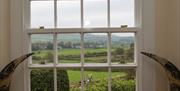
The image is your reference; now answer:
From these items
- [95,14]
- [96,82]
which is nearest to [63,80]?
[96,82]

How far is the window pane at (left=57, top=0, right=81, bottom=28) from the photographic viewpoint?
2.38 m

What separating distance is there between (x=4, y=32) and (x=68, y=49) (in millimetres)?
562

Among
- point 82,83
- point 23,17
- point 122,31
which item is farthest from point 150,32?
point 23,17

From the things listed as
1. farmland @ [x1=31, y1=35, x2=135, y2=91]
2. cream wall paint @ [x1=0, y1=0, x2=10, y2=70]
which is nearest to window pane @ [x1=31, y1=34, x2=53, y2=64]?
farmland @ [x1=31, y1=35, x2=135, y2=91]

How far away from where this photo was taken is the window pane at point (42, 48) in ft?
7.86

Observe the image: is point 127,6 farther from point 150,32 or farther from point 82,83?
point 82,83

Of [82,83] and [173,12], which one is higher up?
[173,12]

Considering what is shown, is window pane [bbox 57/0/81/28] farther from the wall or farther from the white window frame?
the wall

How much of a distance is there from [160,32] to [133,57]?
1.03 ft

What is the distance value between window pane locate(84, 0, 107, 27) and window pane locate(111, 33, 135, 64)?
17cm

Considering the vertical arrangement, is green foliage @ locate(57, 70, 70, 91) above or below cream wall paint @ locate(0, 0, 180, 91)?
below

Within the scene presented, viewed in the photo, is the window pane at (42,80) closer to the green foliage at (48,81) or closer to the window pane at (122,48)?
the green foliage at (48,81)

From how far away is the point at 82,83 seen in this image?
2.36 meters

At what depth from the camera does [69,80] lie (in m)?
2.38
